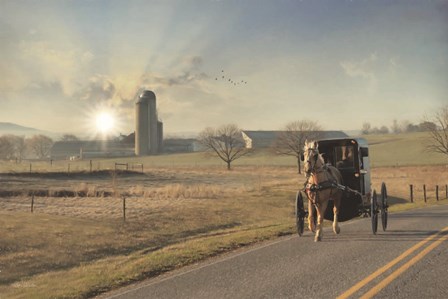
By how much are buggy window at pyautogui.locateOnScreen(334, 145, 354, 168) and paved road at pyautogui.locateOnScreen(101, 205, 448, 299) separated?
2390mm

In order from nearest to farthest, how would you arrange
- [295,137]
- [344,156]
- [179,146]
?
[344,156] < [295,137] < [179,146]

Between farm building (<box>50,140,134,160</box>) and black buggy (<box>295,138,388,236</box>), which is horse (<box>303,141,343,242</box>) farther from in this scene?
farm building (<box>50,140,134,160</box>)

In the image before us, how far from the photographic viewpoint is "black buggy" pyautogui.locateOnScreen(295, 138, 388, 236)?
12297 millimetres

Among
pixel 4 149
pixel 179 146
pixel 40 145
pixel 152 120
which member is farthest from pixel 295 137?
pixel 40 145

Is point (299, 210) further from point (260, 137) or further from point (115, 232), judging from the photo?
point (260, 137)

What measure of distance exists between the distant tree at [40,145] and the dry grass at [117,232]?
6570 inches

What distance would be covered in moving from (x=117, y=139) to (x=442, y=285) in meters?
180

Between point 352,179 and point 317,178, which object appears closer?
point 317,178

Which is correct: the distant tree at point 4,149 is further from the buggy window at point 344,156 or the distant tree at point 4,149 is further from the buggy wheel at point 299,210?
the buggy wheel at point 299,210

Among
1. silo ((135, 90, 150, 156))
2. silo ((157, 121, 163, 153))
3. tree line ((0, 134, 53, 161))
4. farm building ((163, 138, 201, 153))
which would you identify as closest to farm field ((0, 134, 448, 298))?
silo ((135, 90, 150, 156))

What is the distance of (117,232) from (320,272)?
11.8m

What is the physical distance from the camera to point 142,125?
141 m

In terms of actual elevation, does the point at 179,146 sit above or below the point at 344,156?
above

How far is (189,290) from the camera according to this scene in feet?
24.5
